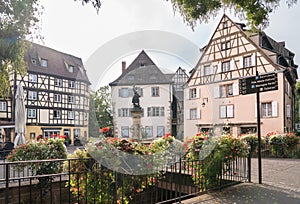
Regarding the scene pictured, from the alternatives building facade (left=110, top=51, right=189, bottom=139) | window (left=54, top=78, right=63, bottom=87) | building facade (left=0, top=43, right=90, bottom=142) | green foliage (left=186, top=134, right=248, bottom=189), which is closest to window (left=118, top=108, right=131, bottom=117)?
building facade (left=110, top=51, right=189, bottom=139)

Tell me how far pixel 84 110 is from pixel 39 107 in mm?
19995

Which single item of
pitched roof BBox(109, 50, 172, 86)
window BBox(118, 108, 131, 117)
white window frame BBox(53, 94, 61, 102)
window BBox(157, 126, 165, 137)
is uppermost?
white window frame BBox(53, 94, 61, 102)

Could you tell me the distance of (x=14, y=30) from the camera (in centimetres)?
579

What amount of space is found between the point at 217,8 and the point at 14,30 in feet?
13.9

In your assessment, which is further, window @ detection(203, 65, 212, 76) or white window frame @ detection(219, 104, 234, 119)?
window @ detection(203, 65, 212, 76)

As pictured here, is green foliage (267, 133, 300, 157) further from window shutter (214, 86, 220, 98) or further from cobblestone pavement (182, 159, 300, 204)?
window shutter (214, 86, 220, 98)

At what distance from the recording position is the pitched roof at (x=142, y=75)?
269 inches

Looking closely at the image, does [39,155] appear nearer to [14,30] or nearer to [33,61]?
[14,30]

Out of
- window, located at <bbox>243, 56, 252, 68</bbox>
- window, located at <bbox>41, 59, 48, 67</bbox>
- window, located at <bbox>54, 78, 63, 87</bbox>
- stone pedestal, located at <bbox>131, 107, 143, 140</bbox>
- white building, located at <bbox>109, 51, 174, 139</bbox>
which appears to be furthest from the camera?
window, located at <bbox>54, 78, 63, 87</bbox>

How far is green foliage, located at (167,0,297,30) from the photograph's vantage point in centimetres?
440

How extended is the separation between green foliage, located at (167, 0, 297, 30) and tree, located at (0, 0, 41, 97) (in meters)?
2.61

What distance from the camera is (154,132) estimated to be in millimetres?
8602

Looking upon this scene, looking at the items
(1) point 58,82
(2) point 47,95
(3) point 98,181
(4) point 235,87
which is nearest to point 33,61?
(1) point 58,82

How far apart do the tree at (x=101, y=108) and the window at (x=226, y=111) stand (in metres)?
13.2
